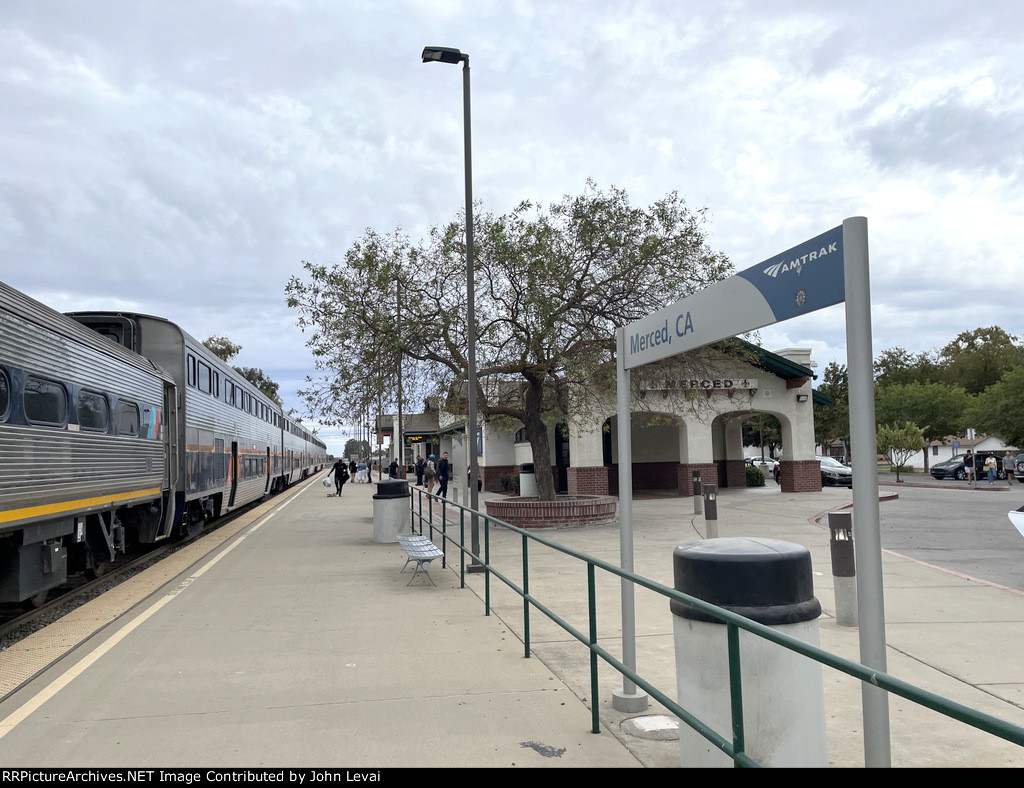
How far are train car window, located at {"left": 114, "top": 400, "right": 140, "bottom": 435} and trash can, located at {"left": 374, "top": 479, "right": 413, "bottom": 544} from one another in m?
4.64

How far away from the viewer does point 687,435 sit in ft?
87.2

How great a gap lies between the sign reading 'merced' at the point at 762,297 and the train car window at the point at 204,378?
39.2ft

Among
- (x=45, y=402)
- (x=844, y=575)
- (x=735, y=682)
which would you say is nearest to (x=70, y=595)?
(x=45, y=402)

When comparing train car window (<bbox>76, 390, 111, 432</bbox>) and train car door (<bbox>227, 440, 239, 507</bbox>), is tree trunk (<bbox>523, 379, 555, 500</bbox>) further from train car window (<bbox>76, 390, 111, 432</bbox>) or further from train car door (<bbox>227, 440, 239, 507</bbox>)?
train car window (<bbox>76, 390, 111, 432</bbox>)

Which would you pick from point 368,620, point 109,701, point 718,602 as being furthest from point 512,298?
point 718,602

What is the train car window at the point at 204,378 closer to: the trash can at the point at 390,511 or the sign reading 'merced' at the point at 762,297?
the trash can at the point at 390,511

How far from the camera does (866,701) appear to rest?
9.23 feet

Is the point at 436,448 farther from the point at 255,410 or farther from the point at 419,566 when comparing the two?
the point at 419,566

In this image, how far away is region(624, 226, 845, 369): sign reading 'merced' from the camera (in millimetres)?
3049

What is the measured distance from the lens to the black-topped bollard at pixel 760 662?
332cm

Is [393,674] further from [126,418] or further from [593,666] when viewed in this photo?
[126,418]

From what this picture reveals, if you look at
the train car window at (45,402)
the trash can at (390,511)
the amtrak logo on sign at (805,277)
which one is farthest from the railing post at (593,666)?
the trash can at (390,511)

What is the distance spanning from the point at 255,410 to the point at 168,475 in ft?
35.0

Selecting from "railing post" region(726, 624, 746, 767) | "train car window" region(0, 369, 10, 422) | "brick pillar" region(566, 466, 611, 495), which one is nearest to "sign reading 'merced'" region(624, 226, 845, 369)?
"railing post" region(726, 624, 746, 767)
